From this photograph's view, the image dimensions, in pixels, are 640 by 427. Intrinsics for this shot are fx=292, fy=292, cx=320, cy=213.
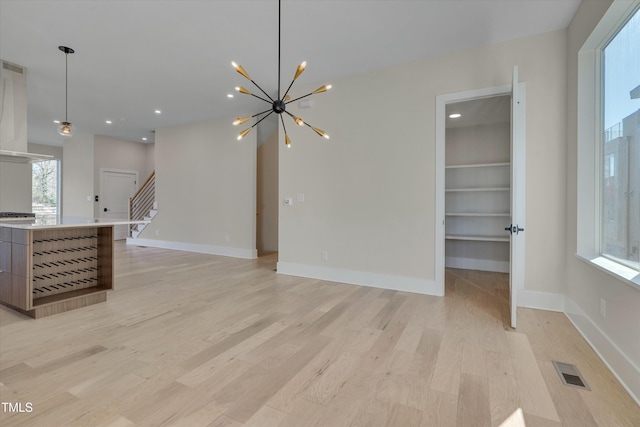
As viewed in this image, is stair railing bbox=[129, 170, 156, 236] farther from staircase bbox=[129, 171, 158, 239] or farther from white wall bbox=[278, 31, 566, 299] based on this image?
white wall bbox=[278, 31, 566, 299]

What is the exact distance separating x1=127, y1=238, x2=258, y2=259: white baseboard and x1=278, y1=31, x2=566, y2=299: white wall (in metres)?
1.66

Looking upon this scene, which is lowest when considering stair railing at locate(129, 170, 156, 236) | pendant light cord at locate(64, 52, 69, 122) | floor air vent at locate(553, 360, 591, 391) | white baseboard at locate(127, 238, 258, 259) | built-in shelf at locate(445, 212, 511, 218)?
floor air vent at locate(553, 360, 591, 391)

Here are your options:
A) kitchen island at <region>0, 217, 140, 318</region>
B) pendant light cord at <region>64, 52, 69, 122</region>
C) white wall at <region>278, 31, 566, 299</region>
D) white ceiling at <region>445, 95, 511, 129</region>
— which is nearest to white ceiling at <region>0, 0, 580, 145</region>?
pendant light cord at <region>64, 52, 69, 122</region>

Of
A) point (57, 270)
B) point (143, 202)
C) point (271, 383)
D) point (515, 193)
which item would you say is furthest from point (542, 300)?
point (143, 202)

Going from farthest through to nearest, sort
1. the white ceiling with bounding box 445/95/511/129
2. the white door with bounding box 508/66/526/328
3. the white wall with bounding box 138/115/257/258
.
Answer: the white wall with bounding box 138/115/257/258
the white ceiling with bounding box 445/95/511/129
the white door with bounding box 508/66/526/328

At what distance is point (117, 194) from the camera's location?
852cm

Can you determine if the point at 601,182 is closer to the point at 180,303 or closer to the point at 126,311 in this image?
the point at 180,303

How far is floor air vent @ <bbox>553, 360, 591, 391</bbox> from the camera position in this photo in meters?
1.85

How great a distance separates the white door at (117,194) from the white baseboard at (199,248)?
1054 millimetres

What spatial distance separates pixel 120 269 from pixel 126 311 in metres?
2.37

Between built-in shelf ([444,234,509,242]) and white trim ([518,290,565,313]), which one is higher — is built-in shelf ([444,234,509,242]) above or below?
above

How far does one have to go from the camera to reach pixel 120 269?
16.4 feet

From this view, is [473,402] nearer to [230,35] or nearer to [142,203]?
[230,35]

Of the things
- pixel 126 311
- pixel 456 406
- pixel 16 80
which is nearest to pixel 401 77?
pixel 456 406
